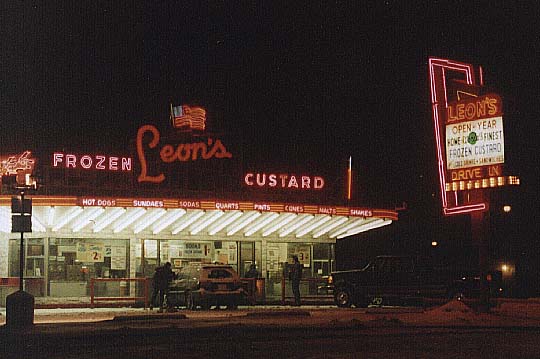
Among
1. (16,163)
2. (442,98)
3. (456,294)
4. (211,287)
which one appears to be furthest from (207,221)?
(442,98)

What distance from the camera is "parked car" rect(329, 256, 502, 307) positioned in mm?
32312

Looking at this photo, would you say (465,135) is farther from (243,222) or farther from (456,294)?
(243,222)

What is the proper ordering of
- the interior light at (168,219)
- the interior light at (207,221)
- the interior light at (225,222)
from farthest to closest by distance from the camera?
1. the interior light at (225,222)
2. the interior light at (207,221)
3. the interior light at (168,219)

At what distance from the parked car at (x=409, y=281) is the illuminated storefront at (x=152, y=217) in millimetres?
4495

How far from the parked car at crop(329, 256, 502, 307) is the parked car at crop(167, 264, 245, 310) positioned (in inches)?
212

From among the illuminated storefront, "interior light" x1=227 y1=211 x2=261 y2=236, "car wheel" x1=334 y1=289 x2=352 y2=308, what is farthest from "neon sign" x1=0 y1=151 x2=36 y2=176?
"car wheel" x1=334 y1=289 x2=352 y2=308

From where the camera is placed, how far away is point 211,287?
30.1m

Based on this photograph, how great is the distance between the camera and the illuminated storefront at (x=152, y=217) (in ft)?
105

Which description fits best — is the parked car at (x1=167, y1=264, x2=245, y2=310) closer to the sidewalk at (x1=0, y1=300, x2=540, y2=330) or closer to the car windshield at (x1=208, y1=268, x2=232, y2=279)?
the car windshield at (x1=208, y1=268, x2=232, y2=279)

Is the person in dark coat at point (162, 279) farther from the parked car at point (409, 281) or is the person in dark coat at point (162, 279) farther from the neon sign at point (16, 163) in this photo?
the parked car at point (409, 281)

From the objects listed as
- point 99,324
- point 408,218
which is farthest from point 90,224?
point 408,218

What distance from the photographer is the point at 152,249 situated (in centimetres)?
3656

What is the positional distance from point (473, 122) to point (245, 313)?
11.1 meters

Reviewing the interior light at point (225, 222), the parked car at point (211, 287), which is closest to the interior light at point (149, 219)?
the interior light at point (225, 222)
